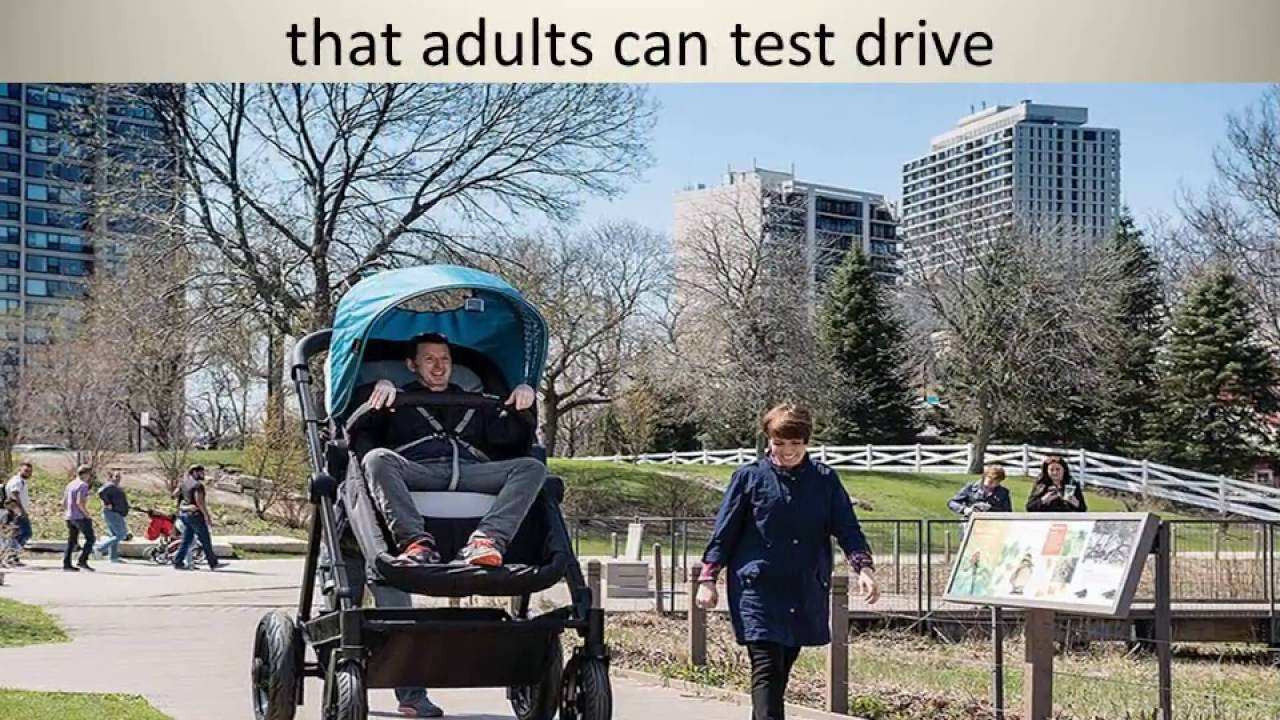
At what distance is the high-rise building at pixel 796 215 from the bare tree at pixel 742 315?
1.4 inches

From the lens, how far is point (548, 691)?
→ 20.0ft

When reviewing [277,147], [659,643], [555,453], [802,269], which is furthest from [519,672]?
[555,453]

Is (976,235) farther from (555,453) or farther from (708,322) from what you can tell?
(555,453)

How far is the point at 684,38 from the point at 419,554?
604cm

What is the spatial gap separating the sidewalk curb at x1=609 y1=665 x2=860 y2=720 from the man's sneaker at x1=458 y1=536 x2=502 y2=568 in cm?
200

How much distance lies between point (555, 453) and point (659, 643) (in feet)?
73.9

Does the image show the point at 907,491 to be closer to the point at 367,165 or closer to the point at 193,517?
the point at 367,165

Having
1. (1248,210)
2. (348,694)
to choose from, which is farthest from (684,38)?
(1248,210)

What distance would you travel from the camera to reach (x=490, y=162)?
20094 mm

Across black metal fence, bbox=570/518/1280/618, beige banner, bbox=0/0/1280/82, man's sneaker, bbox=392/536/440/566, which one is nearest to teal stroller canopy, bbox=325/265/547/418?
man's sneaker, bbox=392/536/440/566

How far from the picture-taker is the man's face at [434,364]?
6281mm

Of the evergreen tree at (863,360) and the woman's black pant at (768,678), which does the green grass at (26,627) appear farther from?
the evergreen tree at (863,360)

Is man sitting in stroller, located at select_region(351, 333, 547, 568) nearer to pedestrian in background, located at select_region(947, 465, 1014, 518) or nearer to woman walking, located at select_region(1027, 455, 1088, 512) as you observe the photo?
woman walking, located at select_region(1027, 455, 1088, 512)

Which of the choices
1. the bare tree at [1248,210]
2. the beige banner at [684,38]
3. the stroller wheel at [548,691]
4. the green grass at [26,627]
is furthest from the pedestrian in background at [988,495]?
the bare tree at [1248,210]
